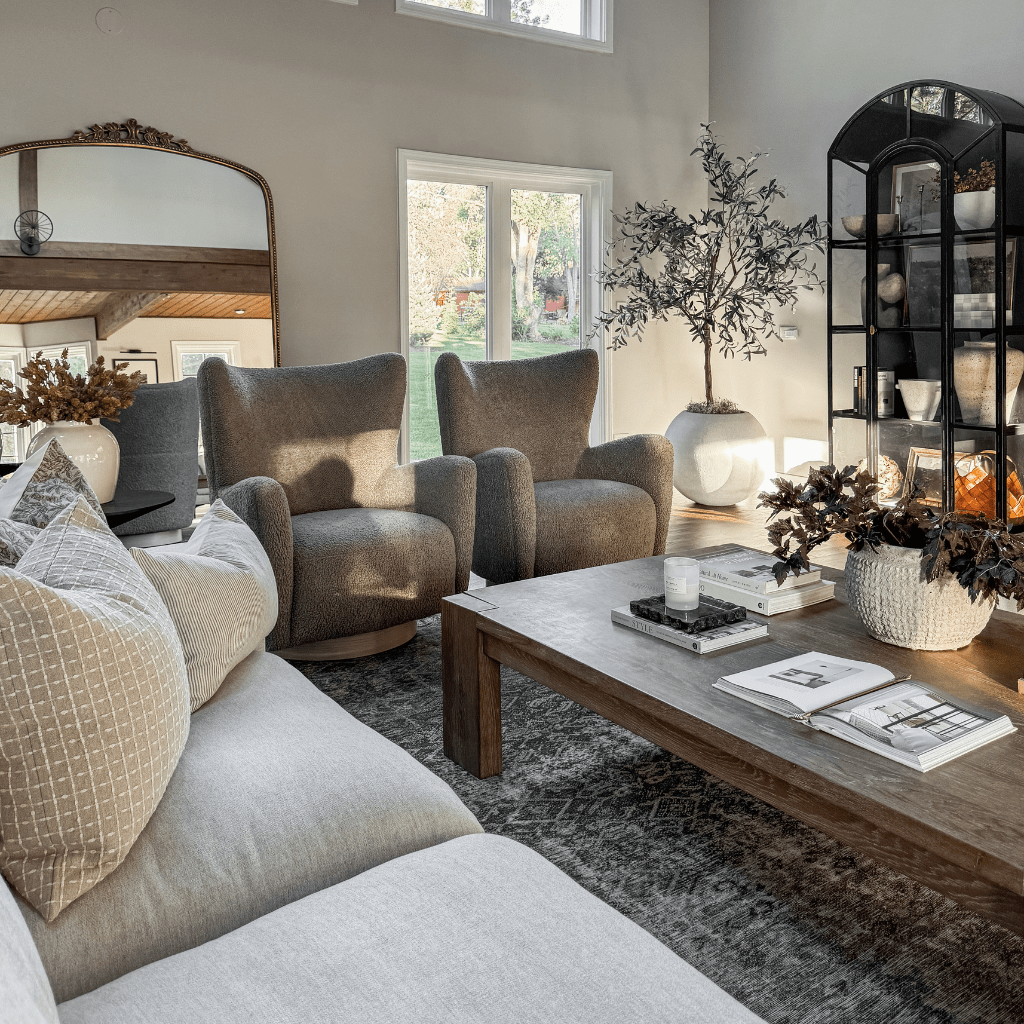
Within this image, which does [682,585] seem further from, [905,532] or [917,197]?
[917,197]

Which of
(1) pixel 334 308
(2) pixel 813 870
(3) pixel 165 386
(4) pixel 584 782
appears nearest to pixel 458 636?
(4) pixel 584 782

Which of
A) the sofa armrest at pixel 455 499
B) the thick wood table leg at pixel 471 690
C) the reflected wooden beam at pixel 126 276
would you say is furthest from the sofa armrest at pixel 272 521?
the reflected wooden beam at pixel 126 276

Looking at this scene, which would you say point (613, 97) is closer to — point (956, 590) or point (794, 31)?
point (794, 31)

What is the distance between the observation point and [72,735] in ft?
3.23

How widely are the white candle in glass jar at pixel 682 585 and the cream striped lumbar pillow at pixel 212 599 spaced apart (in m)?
0.79

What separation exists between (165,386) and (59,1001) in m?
3.73

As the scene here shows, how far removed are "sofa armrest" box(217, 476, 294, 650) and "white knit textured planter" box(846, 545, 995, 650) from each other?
62.7 inches

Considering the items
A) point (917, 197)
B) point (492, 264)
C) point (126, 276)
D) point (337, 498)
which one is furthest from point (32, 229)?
point (917, 197)

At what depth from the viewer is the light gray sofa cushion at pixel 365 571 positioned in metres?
2.89

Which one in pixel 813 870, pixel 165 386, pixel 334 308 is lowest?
pixel 813 870

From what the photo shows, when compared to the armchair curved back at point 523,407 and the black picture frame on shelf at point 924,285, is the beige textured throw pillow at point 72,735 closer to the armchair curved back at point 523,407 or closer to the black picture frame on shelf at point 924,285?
the armchair curved back at point 523,407

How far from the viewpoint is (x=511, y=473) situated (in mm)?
3297

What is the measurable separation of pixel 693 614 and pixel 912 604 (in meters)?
0.41

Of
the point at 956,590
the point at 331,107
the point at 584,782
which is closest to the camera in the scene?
the point at 956,590
